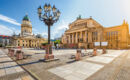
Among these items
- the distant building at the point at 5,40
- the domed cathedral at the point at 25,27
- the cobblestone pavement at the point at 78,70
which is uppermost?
the domed cathedral at the point at 25,27

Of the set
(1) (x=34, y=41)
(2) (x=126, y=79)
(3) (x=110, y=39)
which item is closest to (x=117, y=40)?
(3) (x=110, y=39)

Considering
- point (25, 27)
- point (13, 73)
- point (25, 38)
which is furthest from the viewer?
point (25, 27)

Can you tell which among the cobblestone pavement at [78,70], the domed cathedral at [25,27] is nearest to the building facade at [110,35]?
the cobblestone pavement at [78,70]

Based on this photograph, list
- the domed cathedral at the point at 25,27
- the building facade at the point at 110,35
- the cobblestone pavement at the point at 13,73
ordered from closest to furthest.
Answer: the cobblestone pavement at the point at 13,73, the building facade at the point at 110,35, the domed cathedral at the point at 25,27

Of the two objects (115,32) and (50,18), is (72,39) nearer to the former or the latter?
(115,32)

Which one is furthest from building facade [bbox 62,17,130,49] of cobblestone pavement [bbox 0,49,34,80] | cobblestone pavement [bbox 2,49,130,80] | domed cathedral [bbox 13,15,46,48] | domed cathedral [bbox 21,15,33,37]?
domed cathedral [bbox 21,15,33,37]

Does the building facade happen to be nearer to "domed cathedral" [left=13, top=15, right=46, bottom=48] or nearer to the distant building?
"domed cathedral" [left=13, top=15, right=46, bottom=48]

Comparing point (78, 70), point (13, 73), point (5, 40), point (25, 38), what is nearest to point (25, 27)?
point (25, 38)

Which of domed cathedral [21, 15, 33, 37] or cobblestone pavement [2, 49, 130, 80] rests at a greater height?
domed cathedral [21, 15, 33, 37]

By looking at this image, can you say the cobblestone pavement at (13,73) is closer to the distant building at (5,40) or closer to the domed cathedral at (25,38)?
the domed cathedral at (25,38)

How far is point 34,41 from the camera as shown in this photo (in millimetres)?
75750

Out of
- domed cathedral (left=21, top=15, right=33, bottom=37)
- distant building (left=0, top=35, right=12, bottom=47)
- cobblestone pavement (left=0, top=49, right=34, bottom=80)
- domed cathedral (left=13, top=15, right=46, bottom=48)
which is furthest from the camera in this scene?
domed cathedral (left=21, top=15, right=33, bottom=37)

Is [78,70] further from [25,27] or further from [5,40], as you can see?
[5,40]

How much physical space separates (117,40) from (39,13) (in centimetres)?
3889
